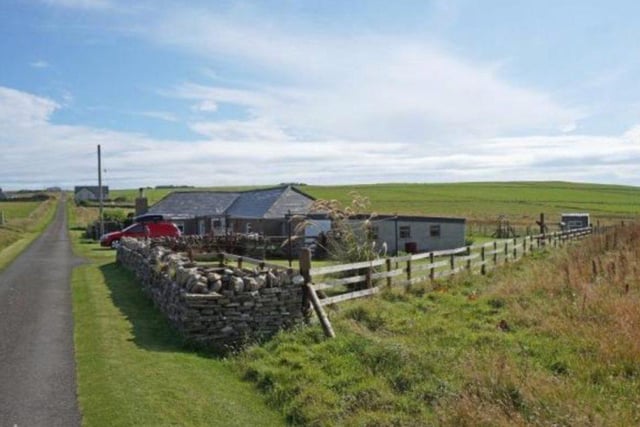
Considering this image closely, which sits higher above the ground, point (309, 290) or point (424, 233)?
point (309, 290)

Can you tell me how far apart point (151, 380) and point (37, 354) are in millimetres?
2843

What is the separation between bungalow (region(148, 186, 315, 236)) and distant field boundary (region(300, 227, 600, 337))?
15.4m

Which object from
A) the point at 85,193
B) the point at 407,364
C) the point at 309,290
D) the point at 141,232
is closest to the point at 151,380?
the point at 407,364

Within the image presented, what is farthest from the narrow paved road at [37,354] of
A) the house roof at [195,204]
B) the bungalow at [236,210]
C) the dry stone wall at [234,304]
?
the house roof at [195,204]

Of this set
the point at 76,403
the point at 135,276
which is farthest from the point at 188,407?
the point at 135,276

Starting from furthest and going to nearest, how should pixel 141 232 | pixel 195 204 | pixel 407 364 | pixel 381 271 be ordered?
1. pixel 195 204
2. pixel 141 232
3. pixel 381 271
4. pixel 407 364

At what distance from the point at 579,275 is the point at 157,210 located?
139 ft

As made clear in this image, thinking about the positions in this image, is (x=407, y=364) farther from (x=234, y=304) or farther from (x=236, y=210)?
(x=236, y=210)

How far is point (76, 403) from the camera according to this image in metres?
8.19

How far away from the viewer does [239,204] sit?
4791 cm

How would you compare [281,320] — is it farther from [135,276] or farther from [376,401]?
[135,276]

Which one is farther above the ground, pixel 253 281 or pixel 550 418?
pixel 253 281

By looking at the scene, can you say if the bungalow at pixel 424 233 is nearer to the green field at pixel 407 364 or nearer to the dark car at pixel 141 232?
the dark car at pixel 141 232

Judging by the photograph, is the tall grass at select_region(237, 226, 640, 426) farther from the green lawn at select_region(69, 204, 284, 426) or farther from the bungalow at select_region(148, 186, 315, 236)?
the bungalow at select_region(148, 186, 315, 236)
